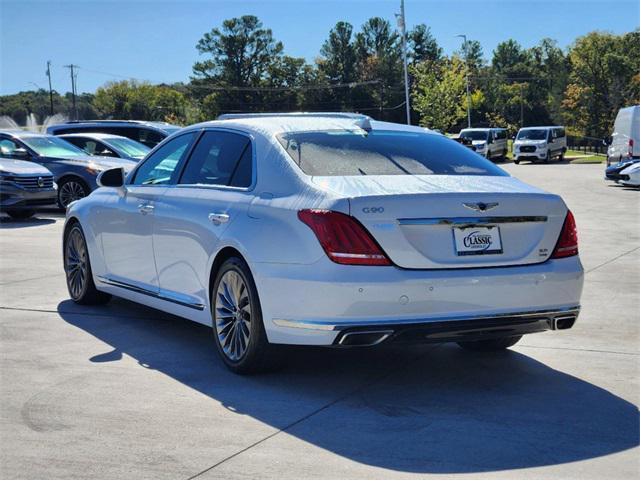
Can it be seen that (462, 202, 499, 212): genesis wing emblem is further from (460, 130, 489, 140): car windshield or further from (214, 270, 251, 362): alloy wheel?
(460, 130, 489, 140): car windshield

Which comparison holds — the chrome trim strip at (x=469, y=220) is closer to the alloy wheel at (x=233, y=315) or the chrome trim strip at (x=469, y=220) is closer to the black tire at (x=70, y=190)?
the alloy wheel at (x=233, y=315)

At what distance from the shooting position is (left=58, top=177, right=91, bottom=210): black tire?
19.3 metres

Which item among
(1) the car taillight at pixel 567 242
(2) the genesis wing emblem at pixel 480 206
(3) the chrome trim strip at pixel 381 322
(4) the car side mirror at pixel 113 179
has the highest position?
(4) the car side mirror at pixel 113 179

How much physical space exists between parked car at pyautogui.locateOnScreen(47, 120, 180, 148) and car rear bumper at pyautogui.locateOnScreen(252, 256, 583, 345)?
60.2 ft

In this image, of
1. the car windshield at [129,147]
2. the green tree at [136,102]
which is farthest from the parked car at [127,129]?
the green tree at [136,102]

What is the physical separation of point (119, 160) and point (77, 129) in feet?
16.1

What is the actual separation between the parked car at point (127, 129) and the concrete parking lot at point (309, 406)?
1561 cm

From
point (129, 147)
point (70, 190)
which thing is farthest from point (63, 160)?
point (129, 147)

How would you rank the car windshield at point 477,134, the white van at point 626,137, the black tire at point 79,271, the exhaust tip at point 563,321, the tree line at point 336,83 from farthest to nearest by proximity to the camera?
the tree line at point 336,83 < the car windshield at point 477,134 < the white van at point 626,137 < the black tire at point 79,271 < the exhaust tip at point 563,321

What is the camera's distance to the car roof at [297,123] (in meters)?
6.38

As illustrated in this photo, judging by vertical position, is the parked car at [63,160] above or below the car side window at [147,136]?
below

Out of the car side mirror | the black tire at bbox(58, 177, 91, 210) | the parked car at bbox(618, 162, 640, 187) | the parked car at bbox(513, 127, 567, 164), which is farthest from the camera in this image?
the parked car at bbox(513, 127, 567, 164)

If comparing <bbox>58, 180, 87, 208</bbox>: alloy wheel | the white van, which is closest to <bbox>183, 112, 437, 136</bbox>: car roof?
<bbox>58, 180, 87, 208</bbox>: alloy wheel

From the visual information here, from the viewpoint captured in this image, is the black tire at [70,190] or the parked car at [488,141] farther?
the parked car at [488,141]
